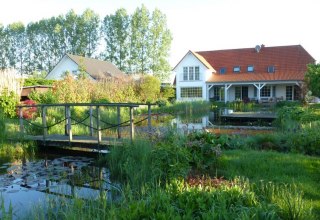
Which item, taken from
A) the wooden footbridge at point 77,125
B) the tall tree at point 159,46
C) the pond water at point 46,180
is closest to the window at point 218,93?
the tall tree at point 159,46

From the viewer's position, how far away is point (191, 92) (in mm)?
36156

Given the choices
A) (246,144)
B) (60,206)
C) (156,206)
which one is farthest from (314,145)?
(60,206)

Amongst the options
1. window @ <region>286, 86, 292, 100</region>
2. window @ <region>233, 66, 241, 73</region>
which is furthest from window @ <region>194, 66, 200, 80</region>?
window @ <region>286, 86, 292, 100</region>

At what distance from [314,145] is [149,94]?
2002 cm

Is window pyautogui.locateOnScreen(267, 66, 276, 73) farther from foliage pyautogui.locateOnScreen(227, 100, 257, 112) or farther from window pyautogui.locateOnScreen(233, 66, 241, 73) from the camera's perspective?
foliage pyautogui.locateOnScreen(227, 100, 257, 112)

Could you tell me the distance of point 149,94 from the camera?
27.1m

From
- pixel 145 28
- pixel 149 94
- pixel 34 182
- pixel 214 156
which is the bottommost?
pixel 34 182

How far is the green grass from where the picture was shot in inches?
221

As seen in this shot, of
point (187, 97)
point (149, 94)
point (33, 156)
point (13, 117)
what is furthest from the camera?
point (187, 97)

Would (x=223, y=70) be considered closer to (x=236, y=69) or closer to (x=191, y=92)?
(x=236, y=69)

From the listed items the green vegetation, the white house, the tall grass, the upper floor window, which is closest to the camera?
the green vegetation

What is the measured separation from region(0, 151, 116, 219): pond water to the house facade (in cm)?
2555

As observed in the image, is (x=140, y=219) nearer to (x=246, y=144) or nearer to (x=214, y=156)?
(x=214, y=156)

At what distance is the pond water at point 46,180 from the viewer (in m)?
5.72
